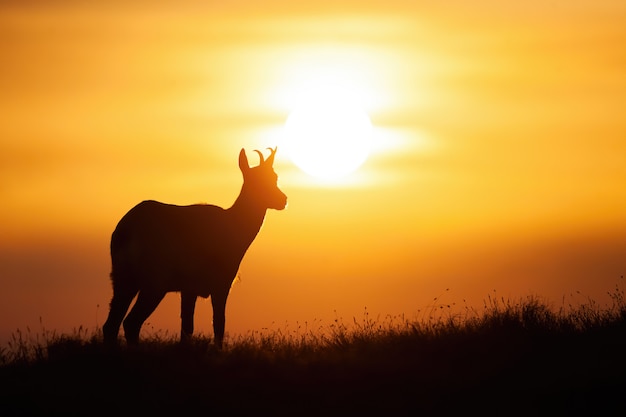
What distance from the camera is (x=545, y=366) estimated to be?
40.4 ft

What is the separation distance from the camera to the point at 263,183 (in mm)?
18172

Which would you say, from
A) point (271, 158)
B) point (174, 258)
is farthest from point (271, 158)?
point (174, 258)

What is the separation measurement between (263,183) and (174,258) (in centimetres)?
260

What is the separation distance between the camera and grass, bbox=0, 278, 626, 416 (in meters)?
10.9

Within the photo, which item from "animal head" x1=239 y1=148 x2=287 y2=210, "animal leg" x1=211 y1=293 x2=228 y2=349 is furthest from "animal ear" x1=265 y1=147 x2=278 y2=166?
"animal leg" x1=211 y1=293 x2=228 y2=349

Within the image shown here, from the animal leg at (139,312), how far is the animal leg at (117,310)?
18 centimetres

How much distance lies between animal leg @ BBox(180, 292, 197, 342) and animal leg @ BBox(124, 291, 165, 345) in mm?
475

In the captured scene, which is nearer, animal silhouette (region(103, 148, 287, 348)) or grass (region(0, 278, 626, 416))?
grass (region(0, 278, 626, 416))

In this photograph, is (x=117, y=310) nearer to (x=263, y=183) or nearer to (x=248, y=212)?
(x=248, y=212)

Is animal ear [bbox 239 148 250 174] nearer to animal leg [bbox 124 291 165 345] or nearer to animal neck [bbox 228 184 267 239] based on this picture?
animal neck [bbox 228 184 267 239]

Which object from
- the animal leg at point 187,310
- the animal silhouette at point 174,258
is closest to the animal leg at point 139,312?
the animal silhouette at point 174,258

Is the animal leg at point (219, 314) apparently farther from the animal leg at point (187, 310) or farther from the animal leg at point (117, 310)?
the animal leg at point (117, 310)

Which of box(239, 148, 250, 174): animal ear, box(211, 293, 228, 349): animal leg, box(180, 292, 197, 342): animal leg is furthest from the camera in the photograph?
box(239, 148, 250, 174): animal ear

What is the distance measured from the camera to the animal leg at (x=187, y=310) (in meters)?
16.1
